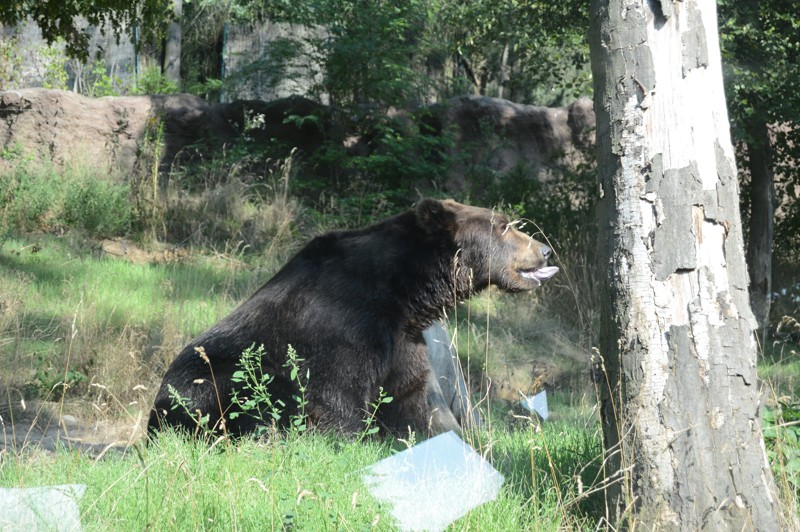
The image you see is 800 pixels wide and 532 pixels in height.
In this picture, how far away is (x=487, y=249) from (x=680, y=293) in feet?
11.3

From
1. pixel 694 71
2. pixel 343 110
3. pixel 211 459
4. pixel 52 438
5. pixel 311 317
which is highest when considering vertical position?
pixel 343 110

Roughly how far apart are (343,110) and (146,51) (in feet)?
41.0

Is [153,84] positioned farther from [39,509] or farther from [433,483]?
[433,483]

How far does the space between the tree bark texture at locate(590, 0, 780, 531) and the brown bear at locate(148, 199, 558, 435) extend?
1.93 m

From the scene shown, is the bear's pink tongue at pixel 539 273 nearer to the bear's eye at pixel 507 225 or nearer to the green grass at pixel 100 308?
the bear's eye at pixel 507 225

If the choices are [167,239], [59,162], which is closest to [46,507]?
[167,239]

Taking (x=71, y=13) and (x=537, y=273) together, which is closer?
(x=537, y=273)

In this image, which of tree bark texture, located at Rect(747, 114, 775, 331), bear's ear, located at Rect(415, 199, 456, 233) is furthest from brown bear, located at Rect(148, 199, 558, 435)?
tree bark texture, located at Rect(747, 114, 775, 331)

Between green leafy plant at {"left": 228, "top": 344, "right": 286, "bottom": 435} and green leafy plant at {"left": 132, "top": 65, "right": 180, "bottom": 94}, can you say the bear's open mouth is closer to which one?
green leafy plant at {"left": 228, "top": 344, "right": 286, "bottom": 435}

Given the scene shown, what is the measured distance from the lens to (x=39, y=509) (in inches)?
143

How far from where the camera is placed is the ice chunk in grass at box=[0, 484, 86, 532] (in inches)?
138

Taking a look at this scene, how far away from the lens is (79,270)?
36.1ft

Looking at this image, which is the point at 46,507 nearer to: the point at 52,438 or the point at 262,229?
the point at 52,438

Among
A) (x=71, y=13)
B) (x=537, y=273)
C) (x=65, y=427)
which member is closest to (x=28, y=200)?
(x=71, y=13)
